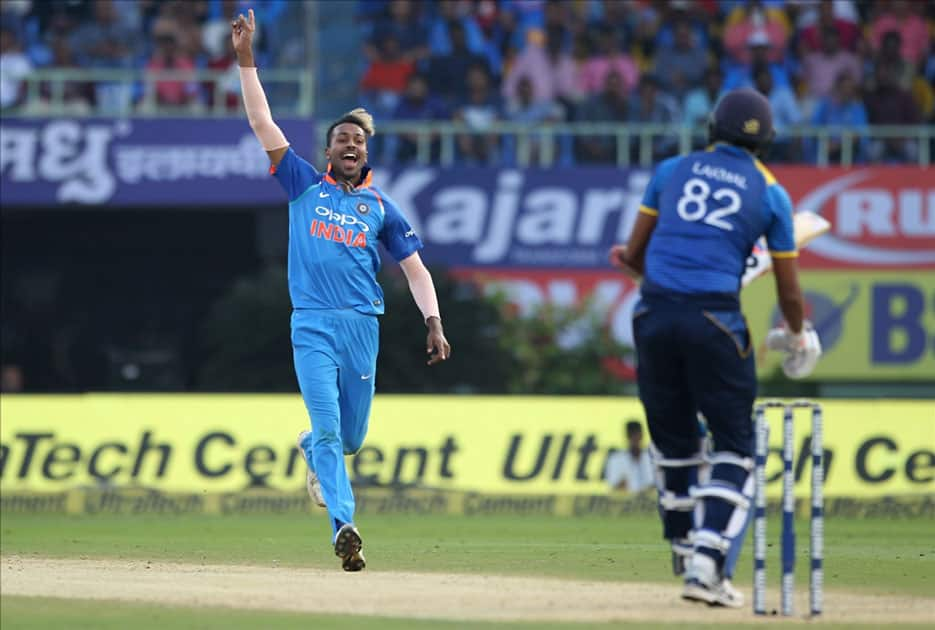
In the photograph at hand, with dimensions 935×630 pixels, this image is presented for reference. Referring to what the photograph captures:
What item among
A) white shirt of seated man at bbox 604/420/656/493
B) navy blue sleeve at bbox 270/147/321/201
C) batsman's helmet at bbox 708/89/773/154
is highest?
batsman's helmet at bbox 708/89/773/154

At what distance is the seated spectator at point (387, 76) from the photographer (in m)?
21.5

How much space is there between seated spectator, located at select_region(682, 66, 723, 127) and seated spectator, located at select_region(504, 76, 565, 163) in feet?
4.61

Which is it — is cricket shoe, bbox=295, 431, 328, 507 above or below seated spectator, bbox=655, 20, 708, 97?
below

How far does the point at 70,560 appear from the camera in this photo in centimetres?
967

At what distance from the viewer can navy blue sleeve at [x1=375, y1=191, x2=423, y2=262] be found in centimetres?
955

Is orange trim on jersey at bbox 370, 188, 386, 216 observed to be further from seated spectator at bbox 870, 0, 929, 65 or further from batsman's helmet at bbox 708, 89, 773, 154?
seated spectator at bbox 870, 0, 929, 65

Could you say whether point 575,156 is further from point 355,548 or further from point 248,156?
point 355,548

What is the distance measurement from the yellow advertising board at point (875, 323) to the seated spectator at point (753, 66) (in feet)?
8.00

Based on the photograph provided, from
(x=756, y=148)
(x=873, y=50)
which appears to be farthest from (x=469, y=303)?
(x=756, y=148)

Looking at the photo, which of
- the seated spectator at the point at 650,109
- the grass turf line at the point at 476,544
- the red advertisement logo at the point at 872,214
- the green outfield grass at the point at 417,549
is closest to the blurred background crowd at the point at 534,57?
the seated spectator at the point at 650,109

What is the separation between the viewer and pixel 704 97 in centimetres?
2166

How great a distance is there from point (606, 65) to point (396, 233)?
12682 millimetres

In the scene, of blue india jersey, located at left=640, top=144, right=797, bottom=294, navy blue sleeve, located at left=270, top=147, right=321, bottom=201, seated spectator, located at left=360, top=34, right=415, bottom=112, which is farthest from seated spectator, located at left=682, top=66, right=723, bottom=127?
blue india jersey, located at left=640, top=144, right=797, bottom=294

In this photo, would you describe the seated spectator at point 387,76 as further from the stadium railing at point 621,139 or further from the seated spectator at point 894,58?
the seated spectator at point 894,58
